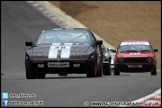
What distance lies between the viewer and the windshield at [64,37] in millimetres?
16891

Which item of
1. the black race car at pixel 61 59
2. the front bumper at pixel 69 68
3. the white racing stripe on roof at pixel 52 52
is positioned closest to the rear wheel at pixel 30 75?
the black race car at pixel 61 59

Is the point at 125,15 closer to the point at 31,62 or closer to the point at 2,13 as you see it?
the point at 2,13

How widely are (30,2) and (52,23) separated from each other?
6627 mm

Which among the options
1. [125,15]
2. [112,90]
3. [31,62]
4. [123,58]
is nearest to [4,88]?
[112,90]

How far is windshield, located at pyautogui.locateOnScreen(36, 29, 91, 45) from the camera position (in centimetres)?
1689

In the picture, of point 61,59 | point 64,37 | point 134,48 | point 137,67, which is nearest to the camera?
point 61,59

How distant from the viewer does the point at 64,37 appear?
55.9 ft

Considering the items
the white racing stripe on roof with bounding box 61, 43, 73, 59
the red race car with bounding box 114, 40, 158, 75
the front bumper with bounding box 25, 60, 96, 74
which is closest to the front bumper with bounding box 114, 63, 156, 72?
the red race car with bounding box 114, 40, 158, 75

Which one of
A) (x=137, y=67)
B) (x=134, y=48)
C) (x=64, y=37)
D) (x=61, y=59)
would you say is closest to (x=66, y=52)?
(x=61, y=59)

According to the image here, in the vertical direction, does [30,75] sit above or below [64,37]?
below

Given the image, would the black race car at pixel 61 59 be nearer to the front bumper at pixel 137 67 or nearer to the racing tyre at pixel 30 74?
the racing tyre at pixel 30 74

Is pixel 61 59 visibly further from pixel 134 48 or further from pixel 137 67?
pixel 134 48

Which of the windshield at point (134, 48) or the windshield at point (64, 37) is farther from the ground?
the windshield at point (64, 37)

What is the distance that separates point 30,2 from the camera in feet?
143
